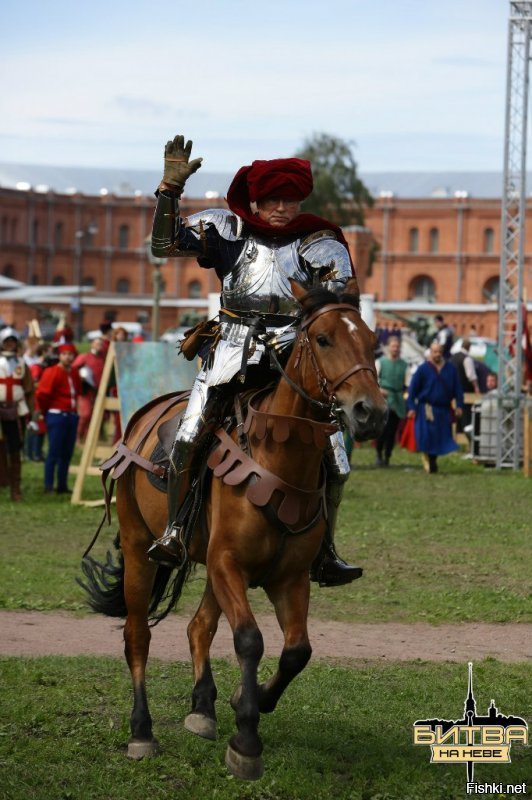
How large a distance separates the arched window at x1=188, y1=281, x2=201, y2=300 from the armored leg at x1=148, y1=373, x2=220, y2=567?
349 ft

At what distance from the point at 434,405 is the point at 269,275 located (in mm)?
16491

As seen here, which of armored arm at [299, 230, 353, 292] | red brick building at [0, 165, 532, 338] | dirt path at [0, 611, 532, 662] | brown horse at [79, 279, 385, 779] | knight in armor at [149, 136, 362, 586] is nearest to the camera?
brown horse at [79, 279, 385, 779]

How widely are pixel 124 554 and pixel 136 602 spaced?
0.33 meters

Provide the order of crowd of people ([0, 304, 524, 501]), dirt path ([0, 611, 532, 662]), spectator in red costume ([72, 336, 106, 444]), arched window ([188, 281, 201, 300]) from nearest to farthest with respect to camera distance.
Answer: dirt path ([0, 611, 532, 662]) < crowd of people ([0, 304, 524, 501]) < spectator in red costume ([72, 336, 106, 444]) < arched window ([188, 281, 201, 300])

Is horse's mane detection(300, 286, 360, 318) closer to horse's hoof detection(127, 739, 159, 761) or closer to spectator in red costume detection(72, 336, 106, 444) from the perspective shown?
horse's hoof detection(127, 739, 159, 761)

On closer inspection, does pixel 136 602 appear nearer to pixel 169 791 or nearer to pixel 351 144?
pixel 169 791

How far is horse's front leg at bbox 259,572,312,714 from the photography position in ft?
22.2

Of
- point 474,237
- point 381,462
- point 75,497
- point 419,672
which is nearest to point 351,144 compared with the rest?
point 474,237

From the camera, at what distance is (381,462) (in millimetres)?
24734

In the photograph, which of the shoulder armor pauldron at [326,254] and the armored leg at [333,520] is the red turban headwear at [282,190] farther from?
the armored leg at [333,520]

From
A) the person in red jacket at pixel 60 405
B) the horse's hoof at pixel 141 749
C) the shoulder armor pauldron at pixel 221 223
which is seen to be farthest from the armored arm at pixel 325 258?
the person in red jacket at pixel 60 405

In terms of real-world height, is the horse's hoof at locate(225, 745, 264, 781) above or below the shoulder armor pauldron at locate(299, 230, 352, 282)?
below

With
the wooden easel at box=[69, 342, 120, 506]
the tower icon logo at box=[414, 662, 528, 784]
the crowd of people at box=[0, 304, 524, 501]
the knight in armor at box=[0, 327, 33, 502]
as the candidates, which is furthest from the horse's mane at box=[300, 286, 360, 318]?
the knight in armor at box=[0, 327, 33, 502]

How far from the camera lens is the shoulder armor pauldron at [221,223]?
739cm
